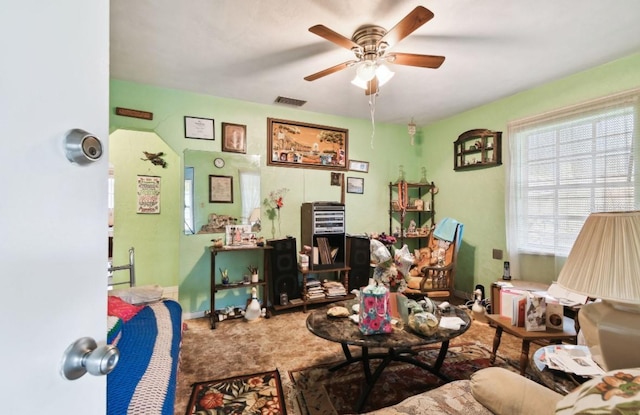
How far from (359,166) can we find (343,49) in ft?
6.56

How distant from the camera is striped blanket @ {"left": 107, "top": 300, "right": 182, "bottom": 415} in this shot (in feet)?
3.33

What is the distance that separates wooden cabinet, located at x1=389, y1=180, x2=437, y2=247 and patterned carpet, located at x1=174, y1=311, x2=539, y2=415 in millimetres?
1595

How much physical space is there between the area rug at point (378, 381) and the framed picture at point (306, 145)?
2483 mm

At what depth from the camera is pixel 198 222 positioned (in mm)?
3227

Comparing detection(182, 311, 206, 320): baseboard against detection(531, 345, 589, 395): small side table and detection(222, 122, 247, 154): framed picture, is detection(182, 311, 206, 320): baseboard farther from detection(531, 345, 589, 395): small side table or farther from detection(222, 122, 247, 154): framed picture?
detection(531, 345, 589, 395): small side table

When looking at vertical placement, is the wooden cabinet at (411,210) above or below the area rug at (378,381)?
above

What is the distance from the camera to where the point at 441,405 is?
113 centimetres

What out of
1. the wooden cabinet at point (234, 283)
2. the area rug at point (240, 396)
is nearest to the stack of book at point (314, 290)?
the wooden cabinet at point (234, 283)

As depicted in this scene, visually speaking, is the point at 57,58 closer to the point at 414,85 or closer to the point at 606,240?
the point at 606,240

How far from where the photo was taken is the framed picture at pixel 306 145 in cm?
362

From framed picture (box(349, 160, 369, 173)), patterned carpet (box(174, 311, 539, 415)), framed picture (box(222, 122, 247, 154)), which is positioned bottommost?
patterned carpet (box(174, 311, 539, 415))

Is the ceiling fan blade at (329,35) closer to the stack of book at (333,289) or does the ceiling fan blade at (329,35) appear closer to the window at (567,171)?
the window at (567,171)

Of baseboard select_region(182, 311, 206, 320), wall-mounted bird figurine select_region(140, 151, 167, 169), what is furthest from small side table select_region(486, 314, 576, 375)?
wall-mounted bird figurine select_region(140, 151, 167, 169)

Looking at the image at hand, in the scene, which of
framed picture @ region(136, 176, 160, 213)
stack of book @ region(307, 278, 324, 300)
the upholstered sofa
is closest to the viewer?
the upholstered sofa
